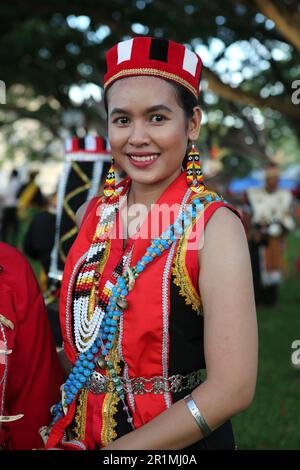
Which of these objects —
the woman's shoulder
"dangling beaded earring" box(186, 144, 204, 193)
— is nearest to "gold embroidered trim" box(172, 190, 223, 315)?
"dangling beaded earring" box(186, 144, 204, 193)

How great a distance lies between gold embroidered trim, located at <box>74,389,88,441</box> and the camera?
5.99 ft

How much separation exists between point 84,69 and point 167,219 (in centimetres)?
985

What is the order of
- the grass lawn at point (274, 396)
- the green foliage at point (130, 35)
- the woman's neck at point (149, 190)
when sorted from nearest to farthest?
the woman's neck at point (149, 190) → the grass lawn at point (274, 396) → the green foliage at point (130, 35)

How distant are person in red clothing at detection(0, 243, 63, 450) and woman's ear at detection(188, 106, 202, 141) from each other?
68 centimetres

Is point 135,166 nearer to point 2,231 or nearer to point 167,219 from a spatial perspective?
point 167,219

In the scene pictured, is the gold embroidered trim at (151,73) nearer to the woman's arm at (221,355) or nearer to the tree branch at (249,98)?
the woman's arm at (221,355)

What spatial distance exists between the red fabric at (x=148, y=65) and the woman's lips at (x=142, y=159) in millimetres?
226

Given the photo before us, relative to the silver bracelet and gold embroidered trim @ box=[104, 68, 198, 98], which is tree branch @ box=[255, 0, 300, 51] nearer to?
gold embroidered trim @ box=[104, 68, 198, 98]

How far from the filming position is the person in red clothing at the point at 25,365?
1949mm

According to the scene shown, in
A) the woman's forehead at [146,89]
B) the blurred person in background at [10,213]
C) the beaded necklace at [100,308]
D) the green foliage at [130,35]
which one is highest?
the green foliage at [130,35]

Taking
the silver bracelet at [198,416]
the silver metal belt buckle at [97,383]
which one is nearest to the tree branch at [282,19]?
the silver metal belt buckle at [97,383]

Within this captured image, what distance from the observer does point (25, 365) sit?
1981 millimetres

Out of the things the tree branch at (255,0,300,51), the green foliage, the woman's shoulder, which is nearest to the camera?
the woman's shoulder

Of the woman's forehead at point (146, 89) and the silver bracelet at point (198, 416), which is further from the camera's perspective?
the woman's forehead at point (146, 89)
